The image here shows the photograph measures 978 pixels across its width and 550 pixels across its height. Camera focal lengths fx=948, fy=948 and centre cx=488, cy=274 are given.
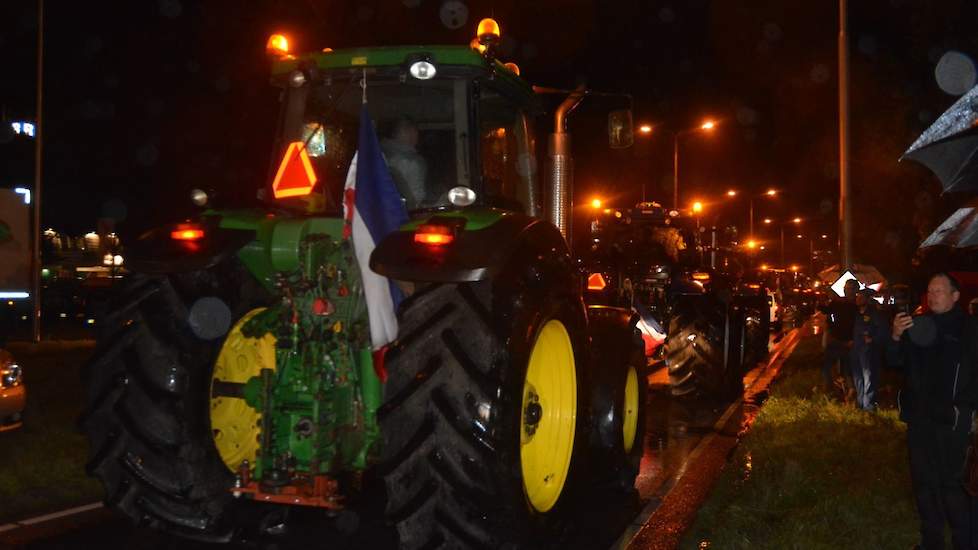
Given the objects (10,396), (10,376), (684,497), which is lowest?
(684,497)

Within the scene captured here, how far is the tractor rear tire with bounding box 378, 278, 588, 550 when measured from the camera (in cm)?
428

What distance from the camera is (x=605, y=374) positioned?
6801 mm

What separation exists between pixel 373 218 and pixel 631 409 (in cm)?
357

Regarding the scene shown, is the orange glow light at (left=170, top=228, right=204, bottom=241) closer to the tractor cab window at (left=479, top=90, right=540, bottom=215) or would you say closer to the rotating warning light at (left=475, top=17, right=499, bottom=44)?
the tractor cab window at (left=479, top=90, right=540, bottom=215)

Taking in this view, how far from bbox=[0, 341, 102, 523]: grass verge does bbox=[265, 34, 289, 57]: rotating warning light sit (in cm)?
248

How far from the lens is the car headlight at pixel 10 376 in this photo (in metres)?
7.37

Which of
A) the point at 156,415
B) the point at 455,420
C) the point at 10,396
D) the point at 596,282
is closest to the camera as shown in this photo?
the point at 455,420

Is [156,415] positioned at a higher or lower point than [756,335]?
higher

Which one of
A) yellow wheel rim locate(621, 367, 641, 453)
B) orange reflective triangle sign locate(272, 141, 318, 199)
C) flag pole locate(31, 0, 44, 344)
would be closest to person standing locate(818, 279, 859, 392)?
yellow wheel rim locate(621, 367, 641, 453)

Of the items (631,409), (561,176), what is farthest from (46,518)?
(631,409)

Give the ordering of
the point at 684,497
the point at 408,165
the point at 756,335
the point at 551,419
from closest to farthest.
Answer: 1. the point at 408,165
2. the point at 551,419
3. the point at 684,497
4. the point at 756,335

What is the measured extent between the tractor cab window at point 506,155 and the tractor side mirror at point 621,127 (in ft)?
Result: 1.99

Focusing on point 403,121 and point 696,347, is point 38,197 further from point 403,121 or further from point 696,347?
point 403,121

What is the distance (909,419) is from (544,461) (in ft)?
6.95
